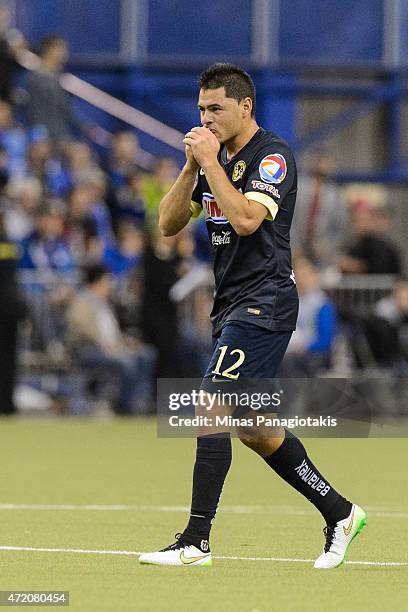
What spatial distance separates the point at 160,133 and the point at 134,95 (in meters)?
0.90

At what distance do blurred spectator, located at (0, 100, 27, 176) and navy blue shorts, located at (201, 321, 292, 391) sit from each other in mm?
13377

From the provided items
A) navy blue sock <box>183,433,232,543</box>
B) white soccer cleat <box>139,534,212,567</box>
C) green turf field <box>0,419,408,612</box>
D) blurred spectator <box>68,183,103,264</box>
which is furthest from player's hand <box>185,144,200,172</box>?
blurred spectator <box>68,183,103,264</box>

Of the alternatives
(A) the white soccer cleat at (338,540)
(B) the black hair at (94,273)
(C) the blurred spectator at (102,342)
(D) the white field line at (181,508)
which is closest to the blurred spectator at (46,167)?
(B) the black hair at (94,273)

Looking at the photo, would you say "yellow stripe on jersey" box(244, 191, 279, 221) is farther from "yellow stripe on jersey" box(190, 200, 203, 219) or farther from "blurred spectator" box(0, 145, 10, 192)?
"blurred spectator" box(0, 145, 10, 192)

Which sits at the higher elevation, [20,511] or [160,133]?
[160,133]

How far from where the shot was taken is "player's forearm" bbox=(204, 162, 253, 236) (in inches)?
298

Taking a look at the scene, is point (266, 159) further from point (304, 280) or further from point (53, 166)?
point (53, 166)

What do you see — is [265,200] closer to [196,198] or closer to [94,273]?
[196,198]

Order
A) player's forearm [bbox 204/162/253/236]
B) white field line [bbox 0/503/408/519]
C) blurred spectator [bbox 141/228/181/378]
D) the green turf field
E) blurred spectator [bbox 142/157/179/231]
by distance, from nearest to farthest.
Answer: the green turf field, player's forearm [bbox 204/162/253/236], white field line [bbox 0/503/408/519], blurred spectator [bbox 141/228/181/378], blurred spectator [bbox 142/157/179/231]

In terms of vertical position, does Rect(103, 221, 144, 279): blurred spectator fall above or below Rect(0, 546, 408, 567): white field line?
above

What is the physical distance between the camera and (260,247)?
25.7 feet

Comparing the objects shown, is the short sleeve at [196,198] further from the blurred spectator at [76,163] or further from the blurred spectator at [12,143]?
the blurred spectator at [76,163]

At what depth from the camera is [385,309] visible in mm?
20969

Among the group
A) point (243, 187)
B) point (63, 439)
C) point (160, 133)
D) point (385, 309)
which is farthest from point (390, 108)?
point (243, 187)
